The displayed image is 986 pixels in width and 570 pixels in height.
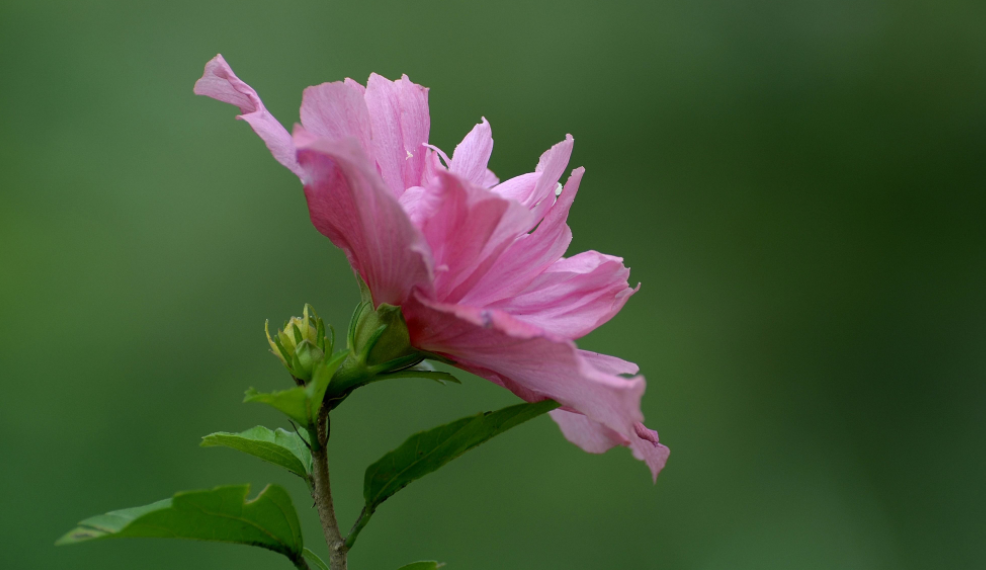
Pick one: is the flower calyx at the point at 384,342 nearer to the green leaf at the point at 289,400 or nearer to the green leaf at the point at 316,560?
the green leaf at the point at 289,400

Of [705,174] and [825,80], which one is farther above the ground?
[825,80]

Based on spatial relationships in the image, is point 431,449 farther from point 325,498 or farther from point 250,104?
point 250,104

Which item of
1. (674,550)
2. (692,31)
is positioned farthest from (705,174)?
(674,550)

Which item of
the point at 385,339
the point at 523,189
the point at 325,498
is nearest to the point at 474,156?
the point at 523,189

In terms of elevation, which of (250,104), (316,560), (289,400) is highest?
(250,104)

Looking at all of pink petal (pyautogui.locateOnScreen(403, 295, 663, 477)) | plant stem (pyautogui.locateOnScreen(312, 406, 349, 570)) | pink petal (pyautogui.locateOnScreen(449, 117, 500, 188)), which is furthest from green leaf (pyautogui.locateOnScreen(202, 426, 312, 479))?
pink petal (pyautogui.locateOnScreen(449, 117, 500, 188))

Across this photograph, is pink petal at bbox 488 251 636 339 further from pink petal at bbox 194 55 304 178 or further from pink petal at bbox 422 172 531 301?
pink petal at bbox 194 55 304 178

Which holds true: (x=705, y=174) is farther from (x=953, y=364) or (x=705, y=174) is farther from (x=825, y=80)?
(x=953, y=364)
